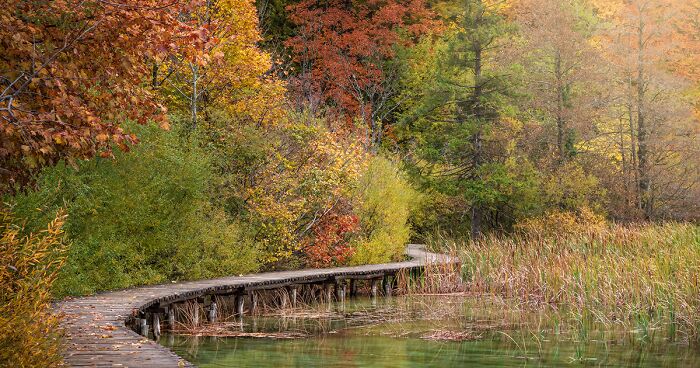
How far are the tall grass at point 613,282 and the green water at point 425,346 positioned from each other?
46 centimetres

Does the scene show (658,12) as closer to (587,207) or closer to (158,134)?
(587,207)

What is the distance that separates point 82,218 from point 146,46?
686 centimetres

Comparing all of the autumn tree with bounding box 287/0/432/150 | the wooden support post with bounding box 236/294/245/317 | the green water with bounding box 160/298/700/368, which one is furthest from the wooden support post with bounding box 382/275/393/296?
the autumn tree with bounding box 287/0/432/150

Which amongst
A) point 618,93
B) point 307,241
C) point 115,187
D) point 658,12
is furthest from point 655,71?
point 115,187

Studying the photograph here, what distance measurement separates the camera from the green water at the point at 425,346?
1305cm

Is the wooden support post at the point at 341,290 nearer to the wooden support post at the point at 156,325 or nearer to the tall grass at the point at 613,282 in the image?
the tall grass at the point at 613,282

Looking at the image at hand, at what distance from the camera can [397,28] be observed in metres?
39.1

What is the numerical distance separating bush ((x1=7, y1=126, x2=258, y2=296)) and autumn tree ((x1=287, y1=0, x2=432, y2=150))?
16.1 meters

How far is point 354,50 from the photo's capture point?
3681cm

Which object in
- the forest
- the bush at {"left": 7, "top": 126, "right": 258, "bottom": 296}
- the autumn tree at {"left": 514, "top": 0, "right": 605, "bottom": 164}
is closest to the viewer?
the forest

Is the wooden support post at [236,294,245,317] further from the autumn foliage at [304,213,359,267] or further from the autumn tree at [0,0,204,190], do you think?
the autumn tree at [0,0,204,190]

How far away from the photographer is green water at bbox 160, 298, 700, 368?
13047mm

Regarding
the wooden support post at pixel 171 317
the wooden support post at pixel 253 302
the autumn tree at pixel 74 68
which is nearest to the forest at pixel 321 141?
the autumn tree at pixel 74 68

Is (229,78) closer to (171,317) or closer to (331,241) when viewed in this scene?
(331,241)
